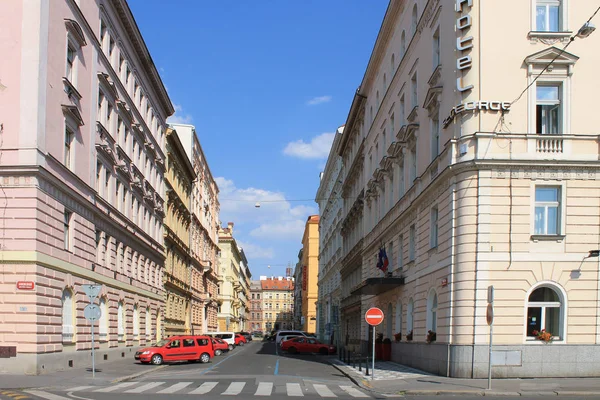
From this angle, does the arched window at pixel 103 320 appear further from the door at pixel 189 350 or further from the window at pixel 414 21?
the window at pixel 414 21

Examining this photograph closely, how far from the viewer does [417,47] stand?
29.0m

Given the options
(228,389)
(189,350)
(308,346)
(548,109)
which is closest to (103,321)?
(189,350)

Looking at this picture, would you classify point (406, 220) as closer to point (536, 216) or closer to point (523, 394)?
point (536, 216)

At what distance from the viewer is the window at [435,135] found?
2533 centimetres

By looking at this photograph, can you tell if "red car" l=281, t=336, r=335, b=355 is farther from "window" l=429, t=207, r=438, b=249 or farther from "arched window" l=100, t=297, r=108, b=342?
"window" l=429, t=207, r=438, b=249

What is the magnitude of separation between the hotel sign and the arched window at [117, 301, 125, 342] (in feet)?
71.5

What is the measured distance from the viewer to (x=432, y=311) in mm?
25422

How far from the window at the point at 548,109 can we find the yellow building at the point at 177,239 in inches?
1364

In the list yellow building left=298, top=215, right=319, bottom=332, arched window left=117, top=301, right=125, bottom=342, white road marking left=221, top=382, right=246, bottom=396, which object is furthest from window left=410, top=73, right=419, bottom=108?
yellow building left=298, top=215, right=319, bottom=332

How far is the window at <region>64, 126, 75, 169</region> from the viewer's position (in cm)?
2656

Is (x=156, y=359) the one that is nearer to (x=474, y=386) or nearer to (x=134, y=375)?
(x=134, y=375)

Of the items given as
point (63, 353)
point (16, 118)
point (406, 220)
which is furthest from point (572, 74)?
point (63, 353)

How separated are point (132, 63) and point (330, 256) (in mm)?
40297

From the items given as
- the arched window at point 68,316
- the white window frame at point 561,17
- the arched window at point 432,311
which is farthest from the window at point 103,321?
the white window frame at point 561,17
